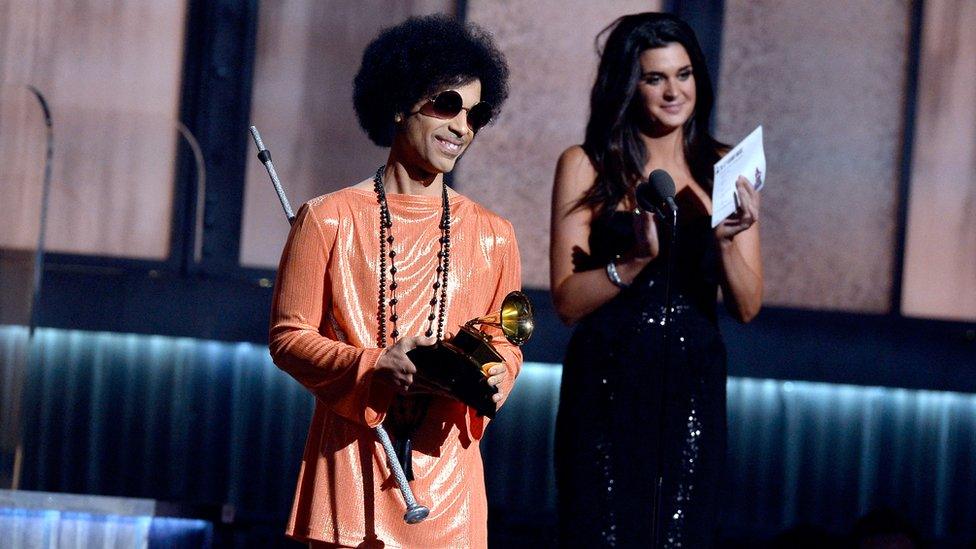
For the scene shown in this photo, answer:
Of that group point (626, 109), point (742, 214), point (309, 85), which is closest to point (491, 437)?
point (309, 85)

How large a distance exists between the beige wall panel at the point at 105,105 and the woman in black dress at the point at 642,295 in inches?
95.7

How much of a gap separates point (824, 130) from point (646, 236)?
2.35 m

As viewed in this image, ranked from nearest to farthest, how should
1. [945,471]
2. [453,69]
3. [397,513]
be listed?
[397,513]
[453,69]
[945,471]

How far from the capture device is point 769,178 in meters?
5.23

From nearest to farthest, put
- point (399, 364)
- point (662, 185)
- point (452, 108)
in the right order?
1. point (399, 364)
2. point (452, 108)
3. point (662, 185)

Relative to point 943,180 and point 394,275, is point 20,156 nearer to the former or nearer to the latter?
point 394,275

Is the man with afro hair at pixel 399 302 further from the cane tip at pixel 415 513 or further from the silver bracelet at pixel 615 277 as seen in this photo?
the silver bracelet at pixel 615 277

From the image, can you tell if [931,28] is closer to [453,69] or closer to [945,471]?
[945,471]

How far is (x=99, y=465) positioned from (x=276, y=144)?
146 centimetres

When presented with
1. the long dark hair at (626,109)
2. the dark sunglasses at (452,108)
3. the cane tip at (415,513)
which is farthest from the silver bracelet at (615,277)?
the cane tip at (415,513)

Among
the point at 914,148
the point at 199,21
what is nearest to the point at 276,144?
the point at 199,21

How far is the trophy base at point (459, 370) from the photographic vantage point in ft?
7.05

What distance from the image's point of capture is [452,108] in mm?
2404

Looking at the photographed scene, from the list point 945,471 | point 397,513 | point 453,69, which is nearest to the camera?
point 397,513
